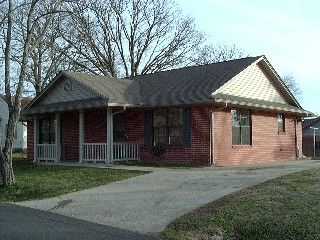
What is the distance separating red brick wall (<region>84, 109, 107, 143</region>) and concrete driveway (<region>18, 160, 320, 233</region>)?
732cm

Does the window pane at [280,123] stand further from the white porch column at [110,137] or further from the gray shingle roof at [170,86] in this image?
the white porch column at [110,137]

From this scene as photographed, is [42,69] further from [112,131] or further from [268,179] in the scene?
[268,179]

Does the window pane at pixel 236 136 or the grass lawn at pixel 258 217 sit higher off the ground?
the window pane at pixel 236 136

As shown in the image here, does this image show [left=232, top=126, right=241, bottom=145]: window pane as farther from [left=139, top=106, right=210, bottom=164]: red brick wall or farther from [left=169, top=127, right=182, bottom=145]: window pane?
[left=169, top=127, right=182, bottom=145]: window pane

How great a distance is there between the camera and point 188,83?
23938 millimetres

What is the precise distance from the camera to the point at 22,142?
185 ft

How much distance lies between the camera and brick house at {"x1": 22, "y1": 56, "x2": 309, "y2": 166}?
21484mm

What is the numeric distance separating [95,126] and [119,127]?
5.40ft

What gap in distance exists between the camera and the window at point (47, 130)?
2716cm

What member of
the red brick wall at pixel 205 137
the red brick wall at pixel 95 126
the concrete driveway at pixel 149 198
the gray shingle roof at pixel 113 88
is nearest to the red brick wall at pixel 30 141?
the red brick wall at pixel 205 137

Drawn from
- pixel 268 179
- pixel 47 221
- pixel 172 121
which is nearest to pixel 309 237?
pixel 47 221

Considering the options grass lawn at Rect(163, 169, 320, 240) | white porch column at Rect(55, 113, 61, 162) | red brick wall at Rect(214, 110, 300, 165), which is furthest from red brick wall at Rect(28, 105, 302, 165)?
grass lawn at Rect(163, 169, 320, 240)

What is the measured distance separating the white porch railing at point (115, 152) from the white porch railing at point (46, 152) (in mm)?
2689

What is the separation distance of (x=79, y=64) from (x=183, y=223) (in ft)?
127
